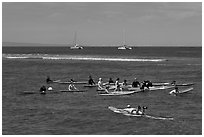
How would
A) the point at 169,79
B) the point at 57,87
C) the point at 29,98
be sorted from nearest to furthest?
the point at 29,98 → the point at 57,87 → the point at 169,79

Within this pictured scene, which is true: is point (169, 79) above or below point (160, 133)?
above

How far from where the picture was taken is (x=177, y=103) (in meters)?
37.7

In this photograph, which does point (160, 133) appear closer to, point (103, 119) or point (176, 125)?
point (176, 125)

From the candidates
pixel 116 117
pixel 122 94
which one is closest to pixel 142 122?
pixel 116 117

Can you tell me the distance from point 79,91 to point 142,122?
16.9 metres

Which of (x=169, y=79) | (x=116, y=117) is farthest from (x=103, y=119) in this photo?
(x=169, y=79)

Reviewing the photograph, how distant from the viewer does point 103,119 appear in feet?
100

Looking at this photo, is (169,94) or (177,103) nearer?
(177,103)

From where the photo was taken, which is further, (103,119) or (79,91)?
(79,91)

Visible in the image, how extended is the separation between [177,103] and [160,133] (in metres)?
11.3

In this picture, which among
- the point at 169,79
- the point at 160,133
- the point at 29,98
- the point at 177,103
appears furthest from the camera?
the point at 169,79

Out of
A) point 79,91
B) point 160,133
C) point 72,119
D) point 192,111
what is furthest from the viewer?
point 79,91

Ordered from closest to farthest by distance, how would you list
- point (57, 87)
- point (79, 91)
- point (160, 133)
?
point (160, 133)
point (79, 91)
point (57, 87)

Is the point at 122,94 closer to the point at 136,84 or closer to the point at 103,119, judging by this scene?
the point at 136,84
